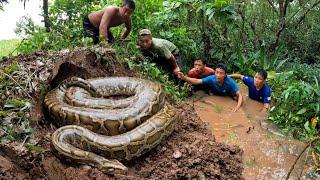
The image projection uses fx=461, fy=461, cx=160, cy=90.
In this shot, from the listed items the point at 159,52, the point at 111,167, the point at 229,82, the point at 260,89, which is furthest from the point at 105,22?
the point at 111,167

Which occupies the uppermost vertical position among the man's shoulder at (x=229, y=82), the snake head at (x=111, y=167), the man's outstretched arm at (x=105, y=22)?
the man's outstretched arm at (x=105, y=22)

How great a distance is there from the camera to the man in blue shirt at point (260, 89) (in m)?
8.49

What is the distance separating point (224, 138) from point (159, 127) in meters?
1.27

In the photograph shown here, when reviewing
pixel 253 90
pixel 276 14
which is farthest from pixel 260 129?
pixel 276 14

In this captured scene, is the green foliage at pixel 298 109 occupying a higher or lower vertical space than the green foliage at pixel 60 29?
lower

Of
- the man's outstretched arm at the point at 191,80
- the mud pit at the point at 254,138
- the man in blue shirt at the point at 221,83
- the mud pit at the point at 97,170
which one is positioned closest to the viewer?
the mud pit at the point at 97,170

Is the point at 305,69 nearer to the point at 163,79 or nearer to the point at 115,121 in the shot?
the point at 163,79

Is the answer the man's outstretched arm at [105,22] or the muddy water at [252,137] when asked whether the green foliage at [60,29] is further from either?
the muddy water at [252,137]

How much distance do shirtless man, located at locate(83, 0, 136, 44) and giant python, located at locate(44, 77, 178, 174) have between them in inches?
66.6

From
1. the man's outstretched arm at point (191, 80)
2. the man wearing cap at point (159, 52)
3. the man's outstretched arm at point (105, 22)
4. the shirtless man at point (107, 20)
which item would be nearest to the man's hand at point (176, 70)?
the man wearing cap at point (159, 52)

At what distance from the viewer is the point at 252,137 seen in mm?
6996

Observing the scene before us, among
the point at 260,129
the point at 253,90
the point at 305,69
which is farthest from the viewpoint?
the point at 305,69

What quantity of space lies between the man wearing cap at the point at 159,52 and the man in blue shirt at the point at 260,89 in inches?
61.3

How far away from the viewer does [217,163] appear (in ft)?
19.4
